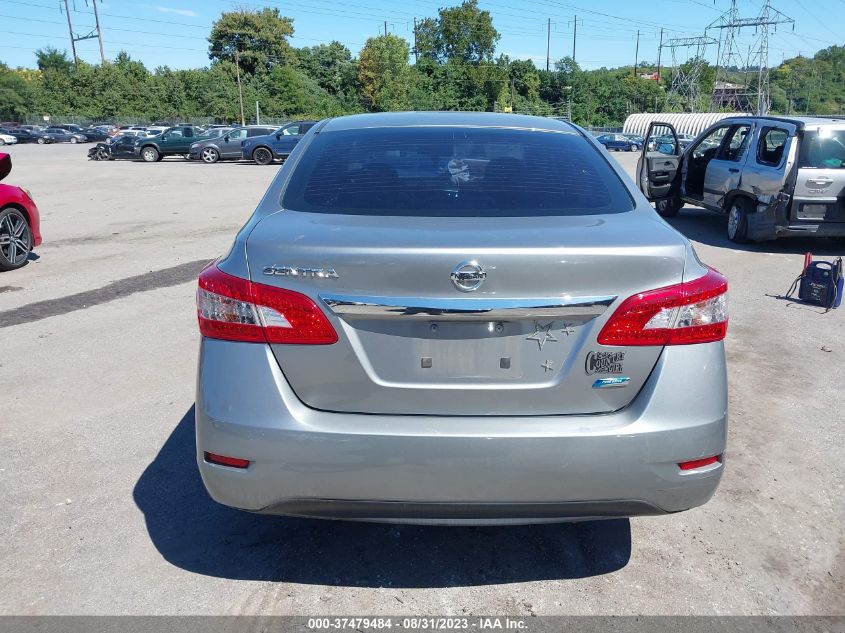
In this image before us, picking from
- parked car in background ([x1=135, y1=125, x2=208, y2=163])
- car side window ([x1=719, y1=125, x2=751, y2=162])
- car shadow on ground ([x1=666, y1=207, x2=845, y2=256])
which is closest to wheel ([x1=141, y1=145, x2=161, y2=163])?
parked car in background ([x1=135, y1=125, x2=208, y2=163])

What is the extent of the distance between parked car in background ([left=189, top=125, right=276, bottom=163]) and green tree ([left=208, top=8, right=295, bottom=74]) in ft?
206

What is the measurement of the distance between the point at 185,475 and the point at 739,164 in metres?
9.50

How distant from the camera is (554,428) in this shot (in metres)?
2.42

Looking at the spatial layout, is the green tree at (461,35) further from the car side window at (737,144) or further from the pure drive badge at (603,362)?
the pure drive badge at (603,362)

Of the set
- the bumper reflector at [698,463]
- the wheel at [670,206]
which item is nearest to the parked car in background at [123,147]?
the wheel at [670,206]

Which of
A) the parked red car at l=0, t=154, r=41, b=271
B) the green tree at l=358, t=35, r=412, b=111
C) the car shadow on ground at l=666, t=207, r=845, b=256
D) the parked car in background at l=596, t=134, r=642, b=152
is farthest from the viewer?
the green tree at l=358, t=35, r=412, b=111

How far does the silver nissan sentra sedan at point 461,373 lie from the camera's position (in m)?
2.38

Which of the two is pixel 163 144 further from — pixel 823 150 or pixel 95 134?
pixel 95 134

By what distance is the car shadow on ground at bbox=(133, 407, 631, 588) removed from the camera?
2.93m

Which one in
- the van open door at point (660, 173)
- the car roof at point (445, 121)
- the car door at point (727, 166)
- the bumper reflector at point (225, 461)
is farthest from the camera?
the van open door at point (660, 173)

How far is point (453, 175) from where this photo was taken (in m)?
3.09

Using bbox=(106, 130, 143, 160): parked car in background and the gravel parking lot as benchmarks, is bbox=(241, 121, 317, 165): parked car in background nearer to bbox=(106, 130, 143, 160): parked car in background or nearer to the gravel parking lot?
bbox=(106, 130, 143, 160): parked car in background

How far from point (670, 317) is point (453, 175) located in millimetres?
1112

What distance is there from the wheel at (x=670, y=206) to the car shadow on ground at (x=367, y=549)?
1129 cm
